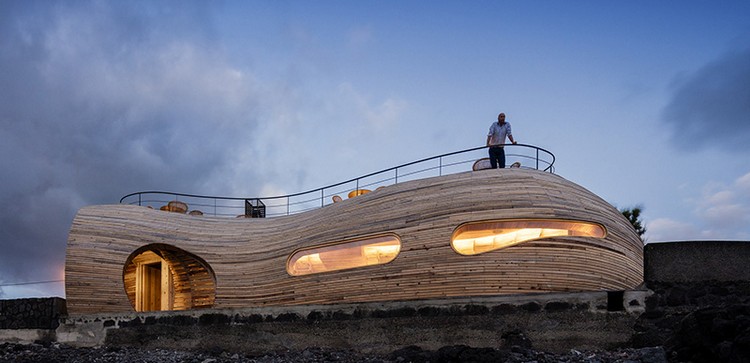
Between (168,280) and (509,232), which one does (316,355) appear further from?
(168,280)

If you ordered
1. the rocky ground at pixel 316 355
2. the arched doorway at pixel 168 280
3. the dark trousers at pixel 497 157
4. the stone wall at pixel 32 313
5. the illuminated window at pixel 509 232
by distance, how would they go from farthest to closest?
the arched doorway at pixel 168 280
the stone wall at pixel 32 313
the dark trousers at pixel 497 157
the illuminated window at pixel 509 232
the rocky ground at pixel 316 355

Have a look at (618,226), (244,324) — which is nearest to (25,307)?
(244,324)

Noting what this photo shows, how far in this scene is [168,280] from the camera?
56.5 feet

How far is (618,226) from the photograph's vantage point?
41.7 feet

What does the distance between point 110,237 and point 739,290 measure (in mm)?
15343

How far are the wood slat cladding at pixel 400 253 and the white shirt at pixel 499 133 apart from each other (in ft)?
4.26

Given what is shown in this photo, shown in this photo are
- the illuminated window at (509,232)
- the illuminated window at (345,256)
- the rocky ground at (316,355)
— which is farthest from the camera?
the illuminated window at (345,256)

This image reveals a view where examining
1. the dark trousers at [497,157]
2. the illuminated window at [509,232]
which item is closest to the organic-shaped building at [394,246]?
the illuminated window at [509,232]

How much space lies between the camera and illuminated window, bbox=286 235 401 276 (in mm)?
12852

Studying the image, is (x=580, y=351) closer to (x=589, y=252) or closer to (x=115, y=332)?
(x=589, y=252)

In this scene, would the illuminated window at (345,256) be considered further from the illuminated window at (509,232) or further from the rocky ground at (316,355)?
the rocky ground at (316,355)

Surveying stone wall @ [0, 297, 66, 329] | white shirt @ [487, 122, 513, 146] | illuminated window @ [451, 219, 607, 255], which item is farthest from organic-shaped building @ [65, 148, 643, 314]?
white shirt @ [487, 122, 513, 146]

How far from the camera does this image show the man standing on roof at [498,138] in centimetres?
1424

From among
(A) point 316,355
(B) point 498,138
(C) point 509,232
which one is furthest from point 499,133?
(A) point 316,355
